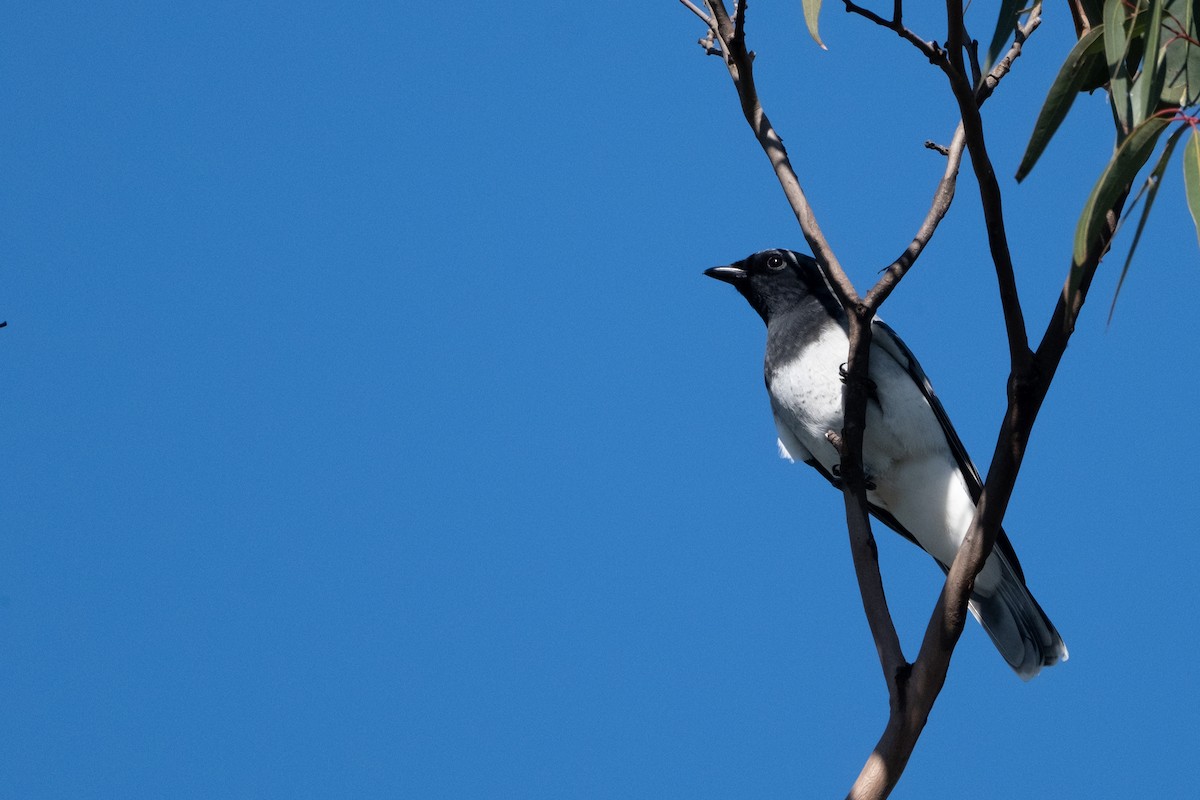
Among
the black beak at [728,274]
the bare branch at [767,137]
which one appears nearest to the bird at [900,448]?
the black beak at [728,274]

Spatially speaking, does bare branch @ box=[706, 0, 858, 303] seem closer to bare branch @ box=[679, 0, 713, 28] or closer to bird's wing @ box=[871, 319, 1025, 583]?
bare branch @ box=[679, 0, 713, 28]

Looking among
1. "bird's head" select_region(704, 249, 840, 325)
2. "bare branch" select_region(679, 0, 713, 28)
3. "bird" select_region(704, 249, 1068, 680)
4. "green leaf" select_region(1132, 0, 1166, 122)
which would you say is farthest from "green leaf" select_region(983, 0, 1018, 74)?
"bird's head" select_region(704, 249, 840, 325)

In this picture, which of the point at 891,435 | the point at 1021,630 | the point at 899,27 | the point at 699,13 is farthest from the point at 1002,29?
the point at 1021,630

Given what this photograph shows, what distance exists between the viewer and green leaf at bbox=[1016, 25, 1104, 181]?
286cm

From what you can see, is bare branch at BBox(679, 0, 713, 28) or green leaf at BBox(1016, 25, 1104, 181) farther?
bare branch at BBox(679, 0, 713, 28)

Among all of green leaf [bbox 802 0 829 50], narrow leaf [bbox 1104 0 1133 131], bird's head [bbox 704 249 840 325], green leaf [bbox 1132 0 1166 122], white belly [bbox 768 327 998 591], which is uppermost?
bird's head [bbox 704 249 840 325]

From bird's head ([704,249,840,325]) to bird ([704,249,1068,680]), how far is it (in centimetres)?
7

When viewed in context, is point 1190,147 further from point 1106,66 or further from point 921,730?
point 921,730

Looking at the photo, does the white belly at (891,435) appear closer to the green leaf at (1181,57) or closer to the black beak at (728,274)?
the black beak at (728,274)

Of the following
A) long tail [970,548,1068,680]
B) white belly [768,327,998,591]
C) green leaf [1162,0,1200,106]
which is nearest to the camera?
green leaf [1162,0,1200,106]

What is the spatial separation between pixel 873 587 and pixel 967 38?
5.21ft

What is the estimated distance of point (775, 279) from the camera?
5.83m

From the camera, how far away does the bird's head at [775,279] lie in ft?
18.5

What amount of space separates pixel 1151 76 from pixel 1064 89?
26 cm
